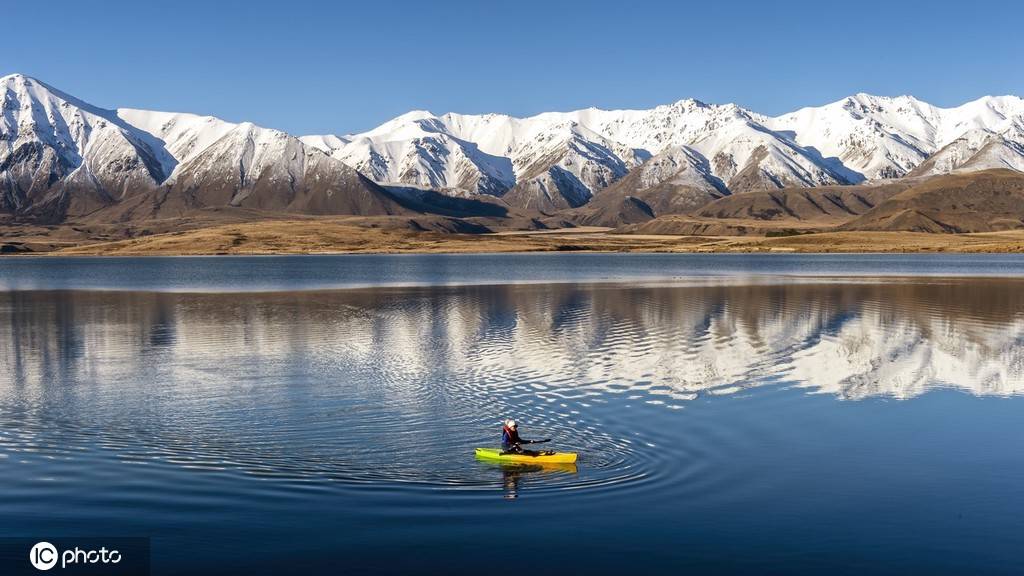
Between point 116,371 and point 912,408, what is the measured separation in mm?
44655

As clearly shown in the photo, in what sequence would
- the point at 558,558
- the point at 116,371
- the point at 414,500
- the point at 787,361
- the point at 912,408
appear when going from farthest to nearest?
the point at 787,361
the point at 116,371
the point at 912,408
the point at 414,500
the point at 558,558

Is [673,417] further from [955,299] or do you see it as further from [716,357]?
[955,299]

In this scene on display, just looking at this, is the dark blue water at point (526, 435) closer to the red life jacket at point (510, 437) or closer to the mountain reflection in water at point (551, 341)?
the mountain reflection in water at point (551, 341)

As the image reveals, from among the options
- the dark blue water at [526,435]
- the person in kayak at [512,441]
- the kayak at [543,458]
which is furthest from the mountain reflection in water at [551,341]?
the kayak at [543,458]

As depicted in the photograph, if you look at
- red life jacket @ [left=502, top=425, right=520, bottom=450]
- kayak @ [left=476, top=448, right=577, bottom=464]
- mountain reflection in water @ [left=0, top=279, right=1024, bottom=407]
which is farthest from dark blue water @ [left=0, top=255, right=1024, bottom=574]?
red life jacket @ [left=502, top=425, right=520, bottom=450]

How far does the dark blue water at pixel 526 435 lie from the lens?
26.8 m

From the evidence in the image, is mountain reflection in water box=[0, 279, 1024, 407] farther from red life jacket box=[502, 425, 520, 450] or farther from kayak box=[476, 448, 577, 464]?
kayak box=[476, 448, 577, 464]

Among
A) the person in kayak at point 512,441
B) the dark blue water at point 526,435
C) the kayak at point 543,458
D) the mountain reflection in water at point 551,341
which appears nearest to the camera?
the dark blue water at point 526,435

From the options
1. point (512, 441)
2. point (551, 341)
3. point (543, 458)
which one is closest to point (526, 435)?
point (512, 441)

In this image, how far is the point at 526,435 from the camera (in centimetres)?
3988

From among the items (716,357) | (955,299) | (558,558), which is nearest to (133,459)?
(558,558)

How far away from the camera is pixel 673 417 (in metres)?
42.9

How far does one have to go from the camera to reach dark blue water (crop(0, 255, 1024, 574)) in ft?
87.8

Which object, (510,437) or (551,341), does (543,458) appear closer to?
(510,437)
